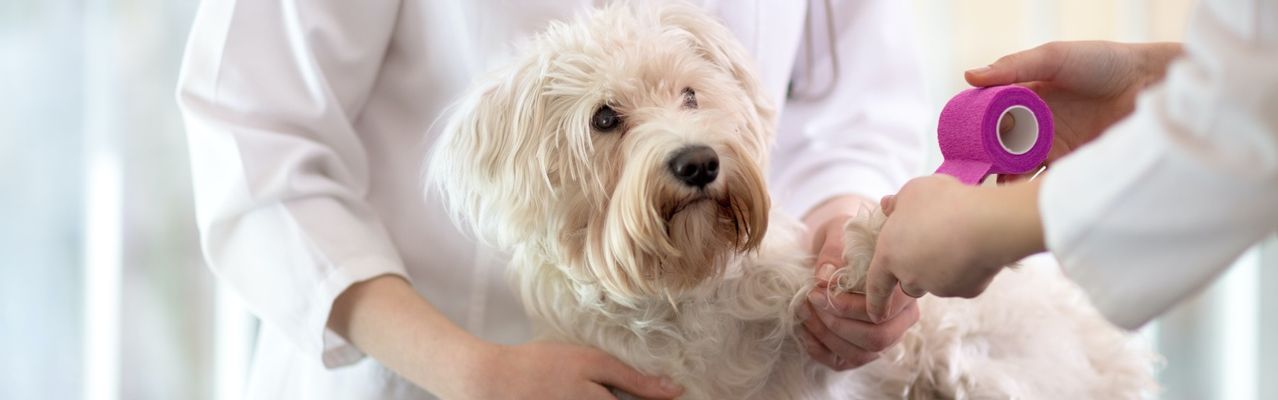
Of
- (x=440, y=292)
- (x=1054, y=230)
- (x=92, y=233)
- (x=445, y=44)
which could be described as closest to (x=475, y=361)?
(x=440, y=292)

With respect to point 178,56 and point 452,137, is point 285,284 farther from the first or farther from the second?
point 178,56

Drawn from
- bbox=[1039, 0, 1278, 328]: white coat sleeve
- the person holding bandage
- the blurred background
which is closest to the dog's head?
the person holding bandage

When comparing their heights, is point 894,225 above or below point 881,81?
above

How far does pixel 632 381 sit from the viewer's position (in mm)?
996

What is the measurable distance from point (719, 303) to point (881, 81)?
48 centimetres

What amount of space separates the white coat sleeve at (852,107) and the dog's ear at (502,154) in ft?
1.48

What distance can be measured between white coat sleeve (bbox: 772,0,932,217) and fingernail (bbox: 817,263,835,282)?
28 centimetres

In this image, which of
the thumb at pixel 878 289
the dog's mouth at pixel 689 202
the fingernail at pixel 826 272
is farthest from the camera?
the fingernail at pixel 826 272

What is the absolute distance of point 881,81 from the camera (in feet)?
4.46

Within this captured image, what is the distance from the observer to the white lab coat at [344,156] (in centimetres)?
108

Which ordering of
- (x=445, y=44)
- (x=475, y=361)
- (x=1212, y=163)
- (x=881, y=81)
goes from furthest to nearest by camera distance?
(x=881, y=81) < (x=445, y=44) < (x=475, y=361) < (x=1212, y=163)

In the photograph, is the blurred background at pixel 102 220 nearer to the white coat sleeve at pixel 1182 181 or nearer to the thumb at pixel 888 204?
the thumb at pixel 888 204

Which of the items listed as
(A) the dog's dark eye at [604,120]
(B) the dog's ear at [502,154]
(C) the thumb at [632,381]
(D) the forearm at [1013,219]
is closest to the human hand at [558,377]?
(C) the thumb at [632,381]

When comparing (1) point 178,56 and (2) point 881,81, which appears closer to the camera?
(2) point 881,81
